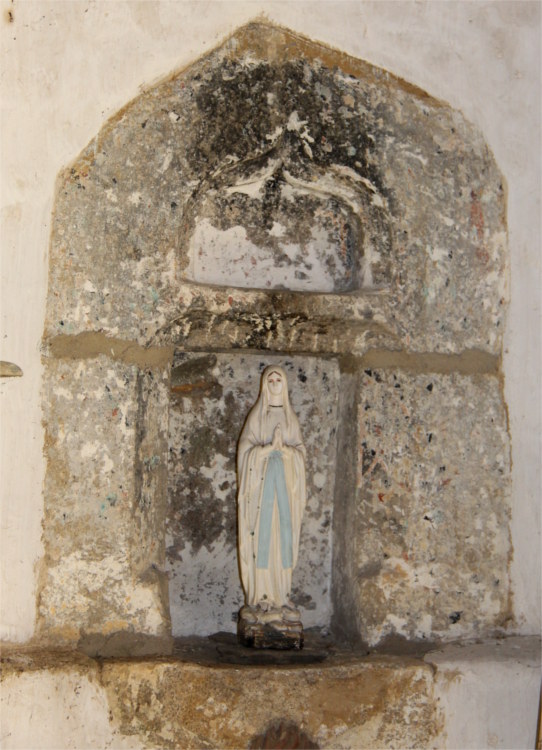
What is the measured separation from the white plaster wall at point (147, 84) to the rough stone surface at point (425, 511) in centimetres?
14

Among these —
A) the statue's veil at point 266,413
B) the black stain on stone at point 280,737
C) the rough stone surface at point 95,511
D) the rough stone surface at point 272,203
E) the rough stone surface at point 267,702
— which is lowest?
the black stain on stone at point 280,737

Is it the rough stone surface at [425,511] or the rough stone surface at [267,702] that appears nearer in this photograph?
the rough stone surface at [267,702]

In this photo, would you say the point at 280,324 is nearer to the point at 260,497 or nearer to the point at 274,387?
the point at 274,387

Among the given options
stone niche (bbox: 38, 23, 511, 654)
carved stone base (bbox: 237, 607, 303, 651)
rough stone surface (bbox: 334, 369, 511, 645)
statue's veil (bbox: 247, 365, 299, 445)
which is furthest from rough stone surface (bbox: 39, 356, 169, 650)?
rough stone surface (bbox: 334, 369, 511, 645)

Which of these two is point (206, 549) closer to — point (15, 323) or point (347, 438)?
point (347, 438)

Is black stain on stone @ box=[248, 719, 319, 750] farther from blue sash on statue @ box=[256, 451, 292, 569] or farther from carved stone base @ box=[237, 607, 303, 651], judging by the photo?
blue sash on statue @ box=[256, 451, 292, 569]

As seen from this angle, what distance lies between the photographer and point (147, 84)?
163 inches

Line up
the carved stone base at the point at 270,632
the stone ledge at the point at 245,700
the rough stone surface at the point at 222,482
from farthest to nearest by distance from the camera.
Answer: the rough stone surface at the point at 222,482, the carved stone base at the point at 270,632, the stone ledge at the point at 245,700

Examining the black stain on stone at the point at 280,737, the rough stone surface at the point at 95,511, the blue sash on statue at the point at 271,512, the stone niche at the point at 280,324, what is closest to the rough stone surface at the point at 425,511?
the stone niche at the point at 280,324

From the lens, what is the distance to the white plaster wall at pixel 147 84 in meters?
3.99

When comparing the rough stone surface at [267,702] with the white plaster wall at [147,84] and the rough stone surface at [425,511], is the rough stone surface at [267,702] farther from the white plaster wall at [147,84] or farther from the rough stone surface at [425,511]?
the white plaster wall at [147,84]

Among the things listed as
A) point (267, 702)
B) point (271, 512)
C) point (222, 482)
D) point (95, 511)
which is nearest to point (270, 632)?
point (267, 702)

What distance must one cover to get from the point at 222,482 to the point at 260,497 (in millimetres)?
352

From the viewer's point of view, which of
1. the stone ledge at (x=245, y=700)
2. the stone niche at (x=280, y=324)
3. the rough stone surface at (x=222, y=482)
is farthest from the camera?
the rough stone surface at (x=222, y=482)
